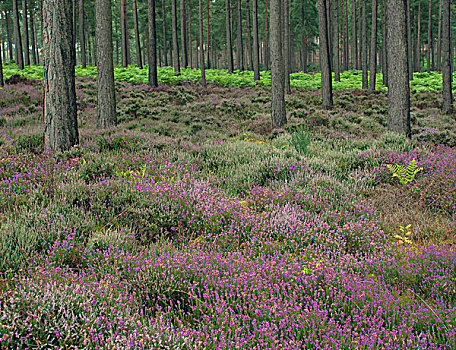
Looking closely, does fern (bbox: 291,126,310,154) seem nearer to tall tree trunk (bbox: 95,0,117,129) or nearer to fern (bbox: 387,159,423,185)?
fern (bbox: 387,159,423,185)

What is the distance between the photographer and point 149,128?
12391mm

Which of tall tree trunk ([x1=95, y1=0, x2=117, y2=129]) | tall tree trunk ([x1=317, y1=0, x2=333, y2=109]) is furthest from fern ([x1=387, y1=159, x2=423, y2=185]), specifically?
tall tree trunk ([x1=317, y1=0, x2=333, y2=109])

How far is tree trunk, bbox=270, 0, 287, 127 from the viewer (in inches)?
546

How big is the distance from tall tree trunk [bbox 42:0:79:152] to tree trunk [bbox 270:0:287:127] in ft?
26.8

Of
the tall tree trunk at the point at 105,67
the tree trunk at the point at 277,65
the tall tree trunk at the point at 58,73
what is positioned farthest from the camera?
the tree trunk at the point at 277,65

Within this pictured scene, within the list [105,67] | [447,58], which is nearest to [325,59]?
[447,58]

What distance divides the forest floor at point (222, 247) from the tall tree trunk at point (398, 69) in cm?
190

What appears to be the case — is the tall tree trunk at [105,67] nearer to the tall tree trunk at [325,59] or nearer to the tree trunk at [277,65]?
the tree trunk at [277,65]

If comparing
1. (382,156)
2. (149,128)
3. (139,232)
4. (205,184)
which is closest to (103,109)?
(149,128)

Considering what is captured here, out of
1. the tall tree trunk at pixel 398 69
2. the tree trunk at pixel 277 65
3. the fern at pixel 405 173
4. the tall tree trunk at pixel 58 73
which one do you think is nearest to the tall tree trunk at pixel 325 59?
the tree trunk at pixel 277 65

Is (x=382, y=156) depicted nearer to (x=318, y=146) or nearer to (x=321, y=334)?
(x=318, y=146)

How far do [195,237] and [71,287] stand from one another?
2.23 metres

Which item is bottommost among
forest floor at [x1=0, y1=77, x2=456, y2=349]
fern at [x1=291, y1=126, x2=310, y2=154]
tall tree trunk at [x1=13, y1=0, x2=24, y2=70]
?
forest floor at [x1=0, y1=77, x2=456, y2=349]

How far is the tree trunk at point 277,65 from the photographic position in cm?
1387
